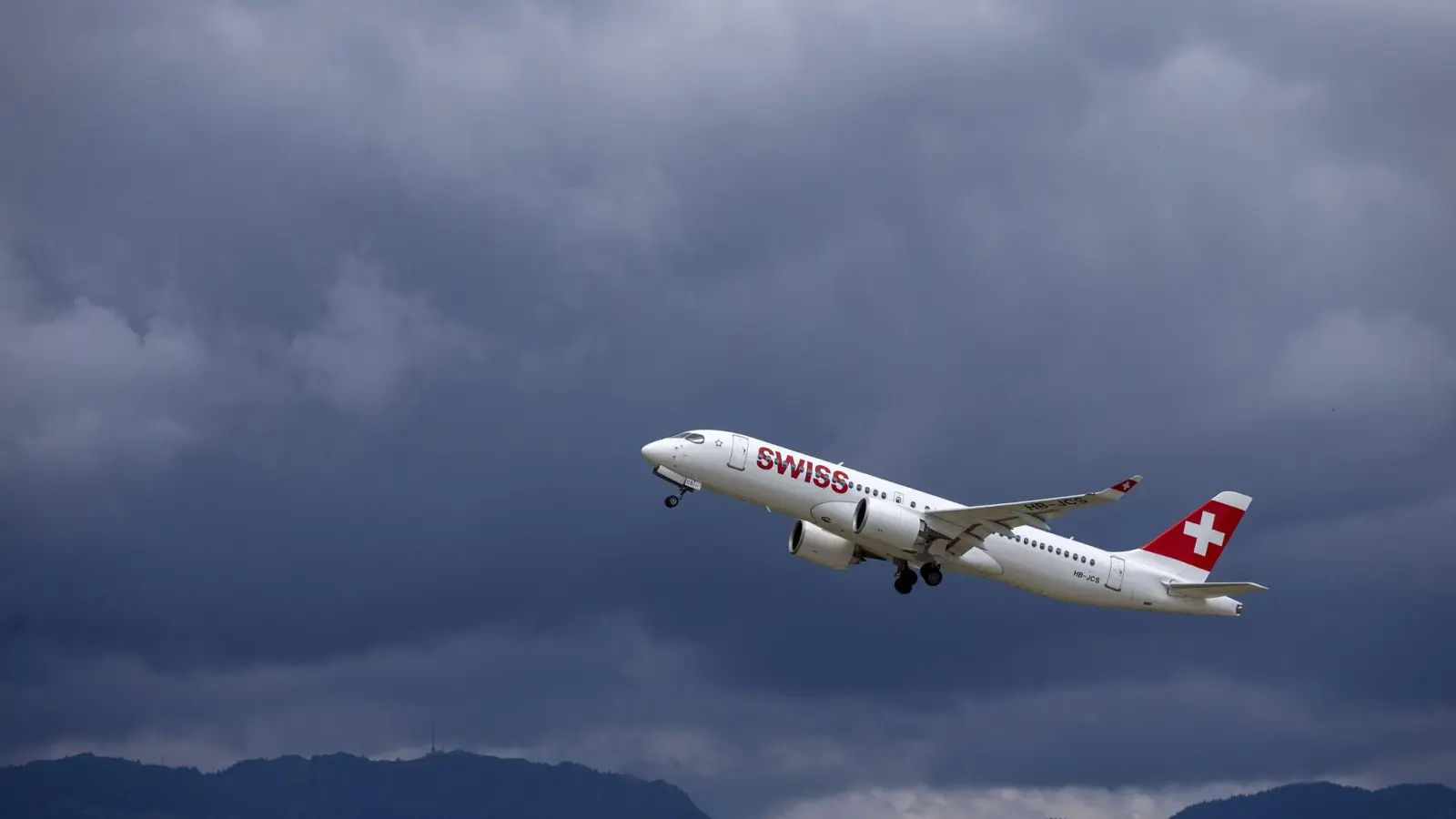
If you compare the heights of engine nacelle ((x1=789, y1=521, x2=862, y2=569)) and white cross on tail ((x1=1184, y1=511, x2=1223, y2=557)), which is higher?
white cross on tail ((x1=1184, y1=511, x2=1223, y2=557))

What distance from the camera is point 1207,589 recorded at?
3509 inches

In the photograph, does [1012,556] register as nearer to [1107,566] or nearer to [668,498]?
[1107,566]

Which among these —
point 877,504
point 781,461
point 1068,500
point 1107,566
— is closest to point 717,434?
point 781,461

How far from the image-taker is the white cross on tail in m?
95.1

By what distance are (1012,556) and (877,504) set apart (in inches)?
378

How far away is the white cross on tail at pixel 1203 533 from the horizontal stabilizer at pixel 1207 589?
180 inches

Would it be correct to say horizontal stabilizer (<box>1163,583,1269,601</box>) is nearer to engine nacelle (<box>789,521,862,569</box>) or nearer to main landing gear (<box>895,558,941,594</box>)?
main landing gear (<box>895,558,941,594</box>)

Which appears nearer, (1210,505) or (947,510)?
(947,510)

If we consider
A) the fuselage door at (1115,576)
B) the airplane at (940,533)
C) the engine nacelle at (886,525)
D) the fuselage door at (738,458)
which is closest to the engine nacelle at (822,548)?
the airplane at (940,533)

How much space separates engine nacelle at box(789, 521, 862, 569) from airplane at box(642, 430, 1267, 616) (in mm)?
50

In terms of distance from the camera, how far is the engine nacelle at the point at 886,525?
82062mm

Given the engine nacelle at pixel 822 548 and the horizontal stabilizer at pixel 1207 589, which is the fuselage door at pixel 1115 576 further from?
the engine nacelle at pixel 822 548

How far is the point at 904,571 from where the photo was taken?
3450 inches

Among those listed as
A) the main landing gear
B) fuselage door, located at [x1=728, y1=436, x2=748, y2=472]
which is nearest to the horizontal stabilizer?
the main landing gear
